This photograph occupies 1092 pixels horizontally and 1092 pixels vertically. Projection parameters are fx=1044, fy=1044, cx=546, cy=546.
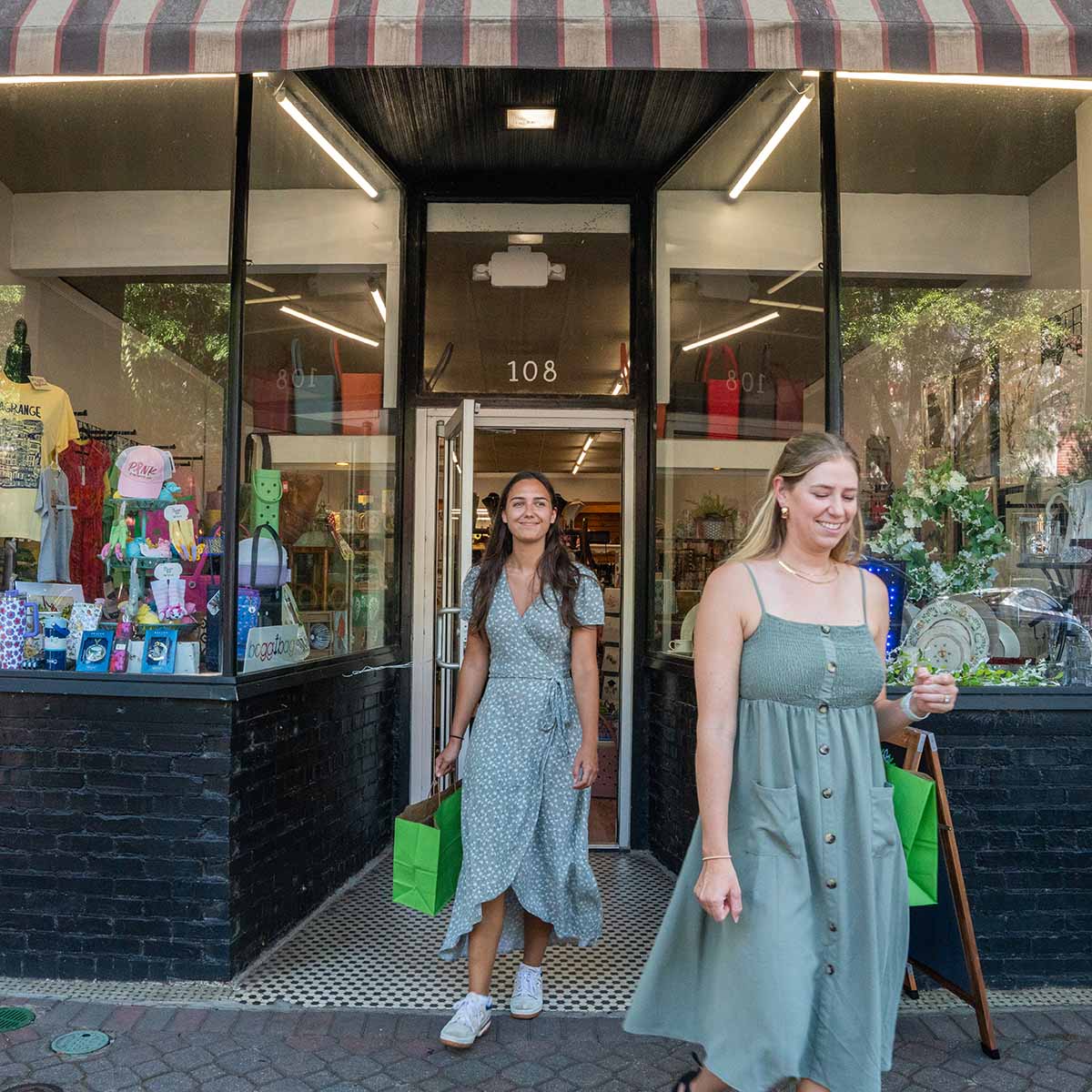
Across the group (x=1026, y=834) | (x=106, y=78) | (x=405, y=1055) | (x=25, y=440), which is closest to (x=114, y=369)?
(x=25, y=440)

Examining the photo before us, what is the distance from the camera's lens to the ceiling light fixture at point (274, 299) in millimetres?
4176

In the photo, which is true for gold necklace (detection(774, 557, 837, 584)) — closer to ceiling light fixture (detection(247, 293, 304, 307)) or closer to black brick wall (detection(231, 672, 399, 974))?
black brick wall (detection(231, 672, 399, 974))

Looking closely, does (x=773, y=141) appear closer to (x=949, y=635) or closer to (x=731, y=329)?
(x=731, y=329)

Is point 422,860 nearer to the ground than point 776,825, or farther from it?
nearer to the ground

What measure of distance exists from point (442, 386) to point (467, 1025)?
343 cm

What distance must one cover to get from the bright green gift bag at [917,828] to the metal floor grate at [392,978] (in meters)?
1.26

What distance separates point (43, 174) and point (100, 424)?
1.51m

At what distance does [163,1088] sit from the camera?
2.94m

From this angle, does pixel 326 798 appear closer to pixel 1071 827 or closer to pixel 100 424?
pixel 100 424

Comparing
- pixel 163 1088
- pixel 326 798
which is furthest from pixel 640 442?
pixel 163 1088

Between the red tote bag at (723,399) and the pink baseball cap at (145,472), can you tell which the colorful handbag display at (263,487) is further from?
the red tote bag at (723,399)

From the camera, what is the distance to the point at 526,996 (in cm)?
347

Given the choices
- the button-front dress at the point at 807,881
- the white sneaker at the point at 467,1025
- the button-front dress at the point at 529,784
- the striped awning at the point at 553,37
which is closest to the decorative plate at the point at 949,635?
the button-front dress at the point at 529,784

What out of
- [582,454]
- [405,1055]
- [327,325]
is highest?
[582,454]
